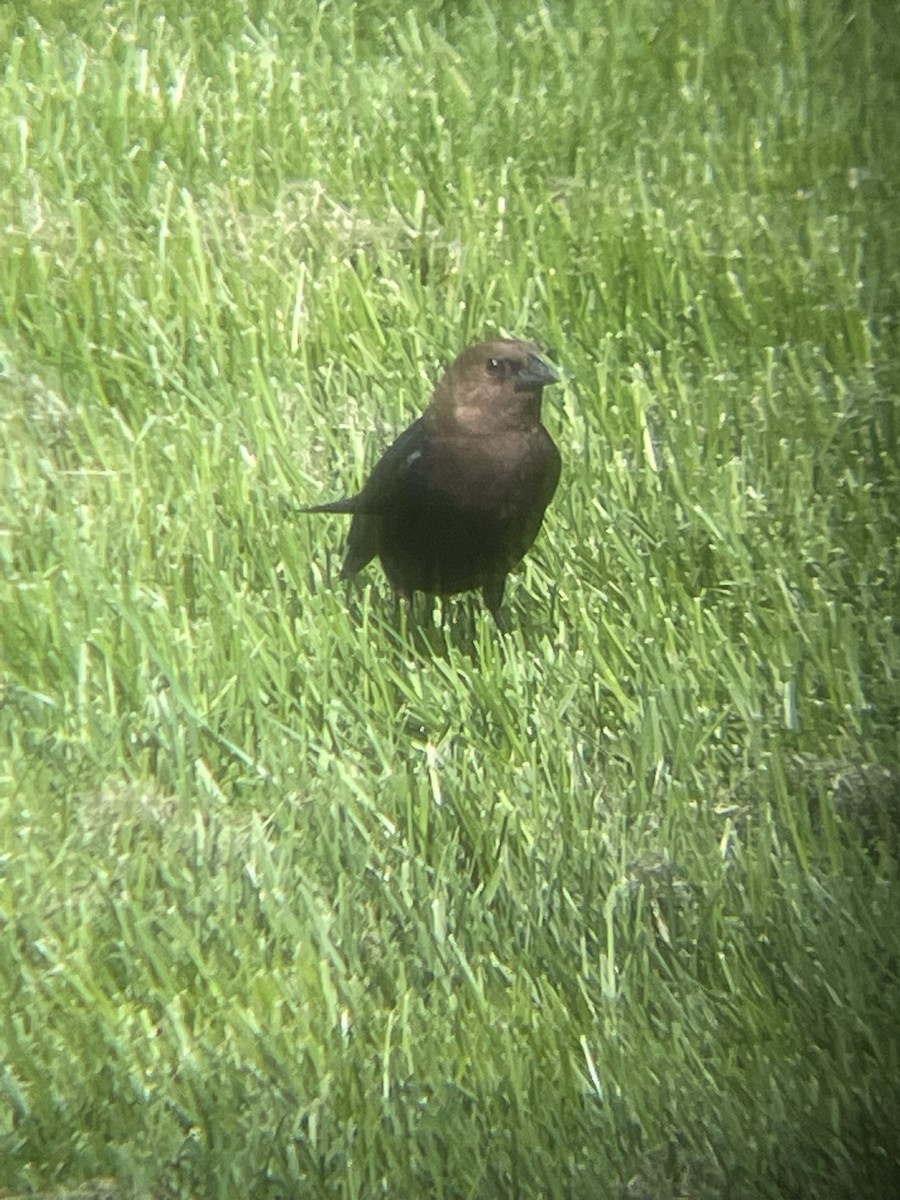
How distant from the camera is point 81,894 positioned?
106 inches

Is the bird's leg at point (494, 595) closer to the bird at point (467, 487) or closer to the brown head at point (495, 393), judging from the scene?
the bird at point (467, 487)

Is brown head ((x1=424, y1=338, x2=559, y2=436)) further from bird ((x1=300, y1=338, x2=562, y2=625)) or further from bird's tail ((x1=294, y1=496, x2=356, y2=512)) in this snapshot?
bird's tail ((x1=294, y1=496, x2=356, y2=512))

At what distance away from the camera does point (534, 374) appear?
11.7 feet

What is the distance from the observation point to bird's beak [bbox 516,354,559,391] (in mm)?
3539

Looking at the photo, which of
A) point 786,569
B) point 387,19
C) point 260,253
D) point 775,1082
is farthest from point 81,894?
point 387,19

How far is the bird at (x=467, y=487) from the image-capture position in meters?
3.46

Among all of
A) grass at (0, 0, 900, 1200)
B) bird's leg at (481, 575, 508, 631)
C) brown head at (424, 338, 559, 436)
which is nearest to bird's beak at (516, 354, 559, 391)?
brown head at (424, 338, 559, 436)

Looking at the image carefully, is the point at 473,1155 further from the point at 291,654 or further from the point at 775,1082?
the point at 291,654

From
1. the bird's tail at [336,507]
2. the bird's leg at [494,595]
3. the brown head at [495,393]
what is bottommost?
the bird's leg at [494,595]

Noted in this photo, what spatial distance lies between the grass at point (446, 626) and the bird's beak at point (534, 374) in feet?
0.71

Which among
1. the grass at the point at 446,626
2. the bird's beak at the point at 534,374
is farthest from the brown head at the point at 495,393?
the grass at the point at 446,626

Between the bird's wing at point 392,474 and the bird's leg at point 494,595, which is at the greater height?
the bird's wing at point 392,474

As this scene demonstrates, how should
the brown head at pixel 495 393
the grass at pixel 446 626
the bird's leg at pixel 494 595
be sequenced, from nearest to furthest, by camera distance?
1. the grass at pixel 446 626
2. the bird's leg at pixel 494 595
3. the brown head at pixel 495 393

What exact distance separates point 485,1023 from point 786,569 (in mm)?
1173
